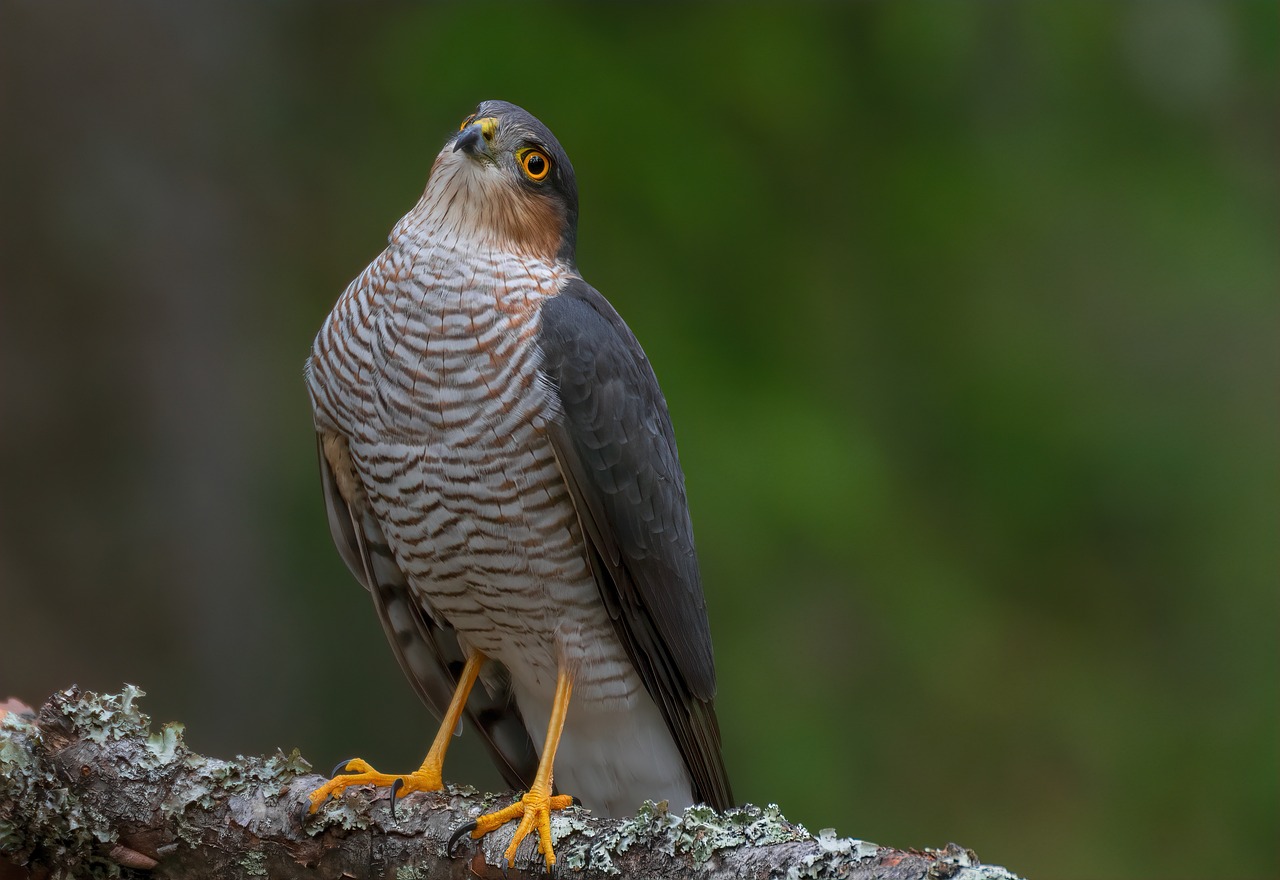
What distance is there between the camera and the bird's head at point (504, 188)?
3330 mm

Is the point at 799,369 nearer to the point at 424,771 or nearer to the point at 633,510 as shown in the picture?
Answer: the point at 633,510

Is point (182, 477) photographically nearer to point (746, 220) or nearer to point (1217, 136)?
point (746, 220)

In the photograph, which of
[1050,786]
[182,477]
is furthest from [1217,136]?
[182,477]

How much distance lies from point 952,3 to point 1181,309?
6.05 feet

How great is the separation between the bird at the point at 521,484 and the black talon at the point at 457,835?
0.19 feet

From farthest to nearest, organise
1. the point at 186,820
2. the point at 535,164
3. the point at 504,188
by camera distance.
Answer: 1. the point at 535,164
2. the point at 504,188
3. the point at 186,820

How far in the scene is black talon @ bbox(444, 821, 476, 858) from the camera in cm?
273

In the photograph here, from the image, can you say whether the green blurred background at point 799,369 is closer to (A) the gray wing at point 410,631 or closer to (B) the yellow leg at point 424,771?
(A) the gray wing at point 410,631

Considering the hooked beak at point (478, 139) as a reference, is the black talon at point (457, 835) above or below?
below

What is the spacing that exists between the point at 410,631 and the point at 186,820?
1004 mm

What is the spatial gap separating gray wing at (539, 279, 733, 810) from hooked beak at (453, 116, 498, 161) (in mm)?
433

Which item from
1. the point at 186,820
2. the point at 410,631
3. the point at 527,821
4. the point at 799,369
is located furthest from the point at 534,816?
the point at 799,369

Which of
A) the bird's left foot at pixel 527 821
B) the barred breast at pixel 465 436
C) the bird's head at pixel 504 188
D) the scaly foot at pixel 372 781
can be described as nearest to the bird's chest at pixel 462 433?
the barred breast at pixel 465 436

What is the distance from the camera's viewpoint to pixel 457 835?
2.74m
